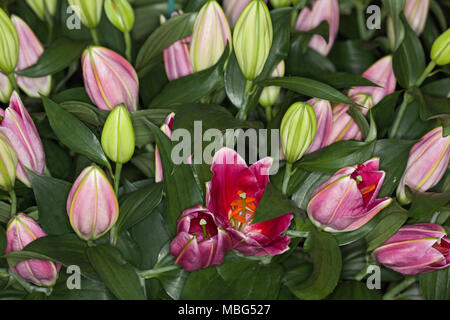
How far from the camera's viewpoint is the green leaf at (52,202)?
0.59 metres

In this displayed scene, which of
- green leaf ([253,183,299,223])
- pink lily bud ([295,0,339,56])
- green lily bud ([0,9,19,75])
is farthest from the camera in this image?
pink lily bud ([295,0,339,56])

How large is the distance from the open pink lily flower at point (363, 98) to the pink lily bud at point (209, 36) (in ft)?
0.49

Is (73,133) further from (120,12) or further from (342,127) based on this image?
(342,127)

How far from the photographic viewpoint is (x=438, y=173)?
62 centimetres

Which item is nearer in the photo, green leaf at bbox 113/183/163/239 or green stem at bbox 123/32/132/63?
green leaf at bbox 113/183/163/239

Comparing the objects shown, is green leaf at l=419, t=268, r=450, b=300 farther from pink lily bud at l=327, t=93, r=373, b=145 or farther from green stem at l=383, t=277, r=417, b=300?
pink lily bud at l=327, t=93, r=373, b=145

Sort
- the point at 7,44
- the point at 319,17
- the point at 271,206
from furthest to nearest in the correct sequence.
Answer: the point at 319,17
the point at 7,44
the point at 271,206

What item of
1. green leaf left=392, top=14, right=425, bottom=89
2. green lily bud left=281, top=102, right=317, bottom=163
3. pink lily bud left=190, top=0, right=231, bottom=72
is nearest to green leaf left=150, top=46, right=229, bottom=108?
pink lily bud left=190, top=0, right=231, bottom=72

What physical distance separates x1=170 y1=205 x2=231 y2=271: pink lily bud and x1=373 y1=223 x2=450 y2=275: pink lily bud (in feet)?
0.60

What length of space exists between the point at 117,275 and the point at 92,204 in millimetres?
72

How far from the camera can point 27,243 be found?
57 centimetres

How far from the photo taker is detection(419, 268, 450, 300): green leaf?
630 millimetres

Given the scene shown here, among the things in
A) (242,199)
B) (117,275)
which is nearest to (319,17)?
(242,199)
